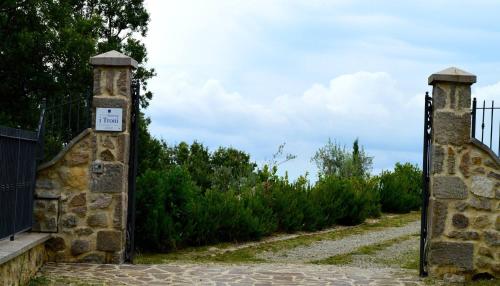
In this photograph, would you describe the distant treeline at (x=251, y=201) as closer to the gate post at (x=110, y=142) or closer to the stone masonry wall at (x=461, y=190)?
the gate post at (x=110, y=142)

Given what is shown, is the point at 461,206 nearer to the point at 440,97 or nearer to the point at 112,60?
the point at 440,97

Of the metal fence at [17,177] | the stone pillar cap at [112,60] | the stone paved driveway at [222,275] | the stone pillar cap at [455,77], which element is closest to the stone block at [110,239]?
the stone paved driveway at [222,275]

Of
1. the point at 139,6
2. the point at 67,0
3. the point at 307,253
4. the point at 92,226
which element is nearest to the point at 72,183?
the point at 92,226

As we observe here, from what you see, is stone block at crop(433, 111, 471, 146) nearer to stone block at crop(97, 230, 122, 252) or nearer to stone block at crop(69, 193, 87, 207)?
stone block at crop(97, 230, 122, 252)

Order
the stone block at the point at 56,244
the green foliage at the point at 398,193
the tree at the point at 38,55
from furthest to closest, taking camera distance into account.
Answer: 1. the green foliage at the point at 398,193
2. the tree at the point at 38,55
3. the stone block at the point at 56,244

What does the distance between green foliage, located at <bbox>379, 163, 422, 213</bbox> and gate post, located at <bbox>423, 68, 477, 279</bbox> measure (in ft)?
29.9

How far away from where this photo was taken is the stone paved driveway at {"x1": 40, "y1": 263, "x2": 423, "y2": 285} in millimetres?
8016

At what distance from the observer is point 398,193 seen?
696 inches

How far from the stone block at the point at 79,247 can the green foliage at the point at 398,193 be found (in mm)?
10214

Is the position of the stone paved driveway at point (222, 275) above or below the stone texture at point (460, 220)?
below

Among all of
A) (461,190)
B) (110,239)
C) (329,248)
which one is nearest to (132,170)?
(110,239)

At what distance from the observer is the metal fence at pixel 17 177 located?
24.2 ft

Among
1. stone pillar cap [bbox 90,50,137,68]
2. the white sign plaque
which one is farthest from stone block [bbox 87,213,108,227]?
stone pillar cap [bbox 90,50,137,68]

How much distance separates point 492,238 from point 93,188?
4.95 meters
